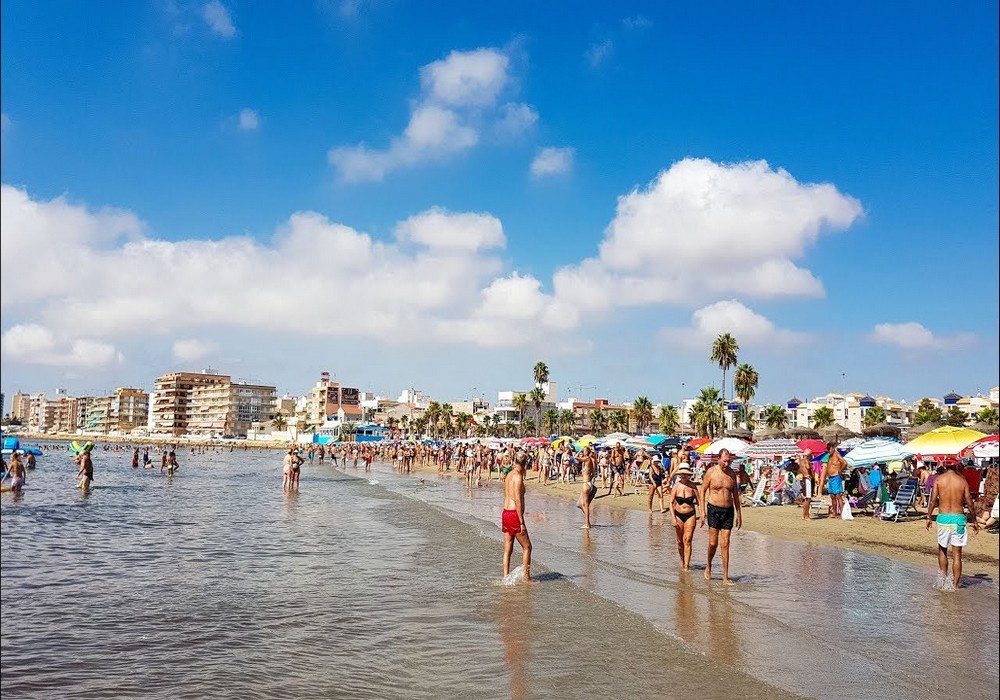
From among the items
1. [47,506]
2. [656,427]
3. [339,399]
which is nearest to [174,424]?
[339,399]

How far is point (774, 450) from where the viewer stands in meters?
20.5

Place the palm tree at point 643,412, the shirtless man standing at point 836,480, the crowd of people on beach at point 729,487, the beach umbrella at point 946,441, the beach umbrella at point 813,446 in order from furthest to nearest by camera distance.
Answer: the palm tree at point 643,412
the beach umbrella at point 813,446
the shirtless man standing at point 836,480
the beach umbrella at point 946,441
the crowd of people on beach at point 729,487

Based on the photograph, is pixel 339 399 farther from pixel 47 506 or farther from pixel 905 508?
pixel 905 508

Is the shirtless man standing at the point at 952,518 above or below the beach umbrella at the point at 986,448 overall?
below

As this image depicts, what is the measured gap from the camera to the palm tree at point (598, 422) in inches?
3317

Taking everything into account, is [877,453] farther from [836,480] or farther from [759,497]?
[759,497]

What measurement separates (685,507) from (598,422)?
2997 inches

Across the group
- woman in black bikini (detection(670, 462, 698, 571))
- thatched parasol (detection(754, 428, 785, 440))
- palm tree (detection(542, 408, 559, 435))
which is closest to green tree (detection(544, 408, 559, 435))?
palm tree (detection(542, 408, 559, 435))

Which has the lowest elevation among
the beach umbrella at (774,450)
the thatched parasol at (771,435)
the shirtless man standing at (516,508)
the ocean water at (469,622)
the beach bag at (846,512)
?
A: the ocean water at (469,622)

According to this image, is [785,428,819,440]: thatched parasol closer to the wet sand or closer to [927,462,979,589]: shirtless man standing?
the wet sand

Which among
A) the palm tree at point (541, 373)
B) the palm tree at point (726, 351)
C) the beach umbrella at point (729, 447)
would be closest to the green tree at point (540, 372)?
the palm tree at point (541, 373)

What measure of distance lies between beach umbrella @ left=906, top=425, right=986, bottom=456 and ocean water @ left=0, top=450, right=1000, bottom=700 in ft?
10.5

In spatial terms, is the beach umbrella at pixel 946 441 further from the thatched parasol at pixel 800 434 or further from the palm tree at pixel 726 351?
the palm tree at pixel 726 351

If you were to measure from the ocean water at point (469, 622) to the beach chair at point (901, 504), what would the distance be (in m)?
4.19
